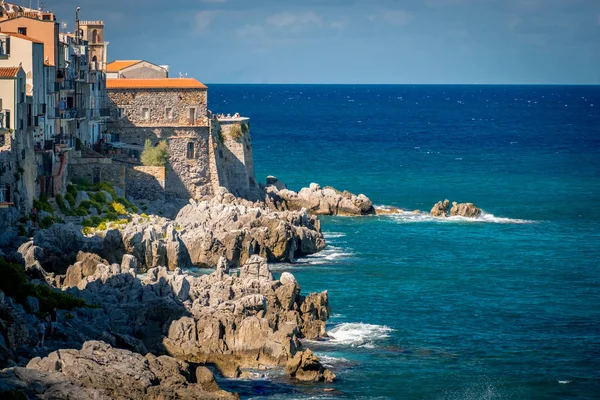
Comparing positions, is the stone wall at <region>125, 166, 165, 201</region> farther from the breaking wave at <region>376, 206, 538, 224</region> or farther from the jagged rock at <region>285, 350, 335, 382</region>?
the jagged rock at <region>285, 350, 335, 382</region>

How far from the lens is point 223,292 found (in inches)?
2191

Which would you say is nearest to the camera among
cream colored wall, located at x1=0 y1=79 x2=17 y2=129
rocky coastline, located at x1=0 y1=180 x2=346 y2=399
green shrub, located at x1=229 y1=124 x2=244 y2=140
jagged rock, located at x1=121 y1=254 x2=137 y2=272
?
rocky coastline, located at x1=0 y1=180 x2=346 y2=399

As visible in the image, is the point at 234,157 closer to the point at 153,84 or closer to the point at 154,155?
the point at 153,84

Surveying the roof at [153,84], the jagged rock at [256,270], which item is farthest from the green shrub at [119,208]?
the jagged rock at [256,270]

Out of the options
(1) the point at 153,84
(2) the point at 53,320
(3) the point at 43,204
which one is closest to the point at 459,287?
(3) the point at 43,204

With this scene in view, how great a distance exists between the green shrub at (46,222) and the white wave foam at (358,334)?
18455 mm

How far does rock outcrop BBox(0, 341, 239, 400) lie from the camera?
130 feet

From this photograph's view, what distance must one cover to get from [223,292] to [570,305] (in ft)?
62.6

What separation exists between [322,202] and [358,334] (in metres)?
38.4

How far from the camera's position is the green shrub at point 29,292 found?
50531mm

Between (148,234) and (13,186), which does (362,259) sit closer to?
(148,234)

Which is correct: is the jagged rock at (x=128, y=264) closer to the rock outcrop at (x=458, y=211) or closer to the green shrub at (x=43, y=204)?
the green shrub at (x=43, y=204)

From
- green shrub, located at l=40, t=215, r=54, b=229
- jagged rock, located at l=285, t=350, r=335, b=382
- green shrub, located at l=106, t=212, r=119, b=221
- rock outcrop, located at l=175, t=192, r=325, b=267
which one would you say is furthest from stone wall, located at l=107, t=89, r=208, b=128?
jagged rock, located at l=285, t=350, r=335, b=382

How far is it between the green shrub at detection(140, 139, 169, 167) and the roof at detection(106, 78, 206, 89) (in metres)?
4.41
